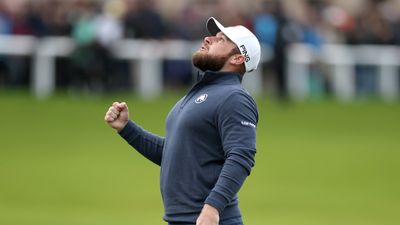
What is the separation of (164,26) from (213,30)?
24734 mm

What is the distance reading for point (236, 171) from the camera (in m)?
7.92

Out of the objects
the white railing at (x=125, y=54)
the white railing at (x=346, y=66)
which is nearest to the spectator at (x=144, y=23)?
the white railing at (x=125, y=54)

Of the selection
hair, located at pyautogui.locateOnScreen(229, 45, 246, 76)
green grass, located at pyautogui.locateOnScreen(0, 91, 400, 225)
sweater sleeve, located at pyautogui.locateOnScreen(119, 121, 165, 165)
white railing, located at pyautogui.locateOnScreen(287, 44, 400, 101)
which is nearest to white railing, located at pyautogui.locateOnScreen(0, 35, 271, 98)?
white railing, located at pyautogui.locateOnScreen(287, 44, 400, 101)

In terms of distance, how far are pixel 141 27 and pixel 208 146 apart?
81.6ft

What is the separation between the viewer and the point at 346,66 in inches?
1341

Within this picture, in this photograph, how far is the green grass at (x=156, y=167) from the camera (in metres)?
17.9

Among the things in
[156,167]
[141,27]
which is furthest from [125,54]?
[156,167]

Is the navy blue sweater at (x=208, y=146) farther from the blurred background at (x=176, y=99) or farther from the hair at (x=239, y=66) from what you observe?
the blurred background at (x=176, y=99)

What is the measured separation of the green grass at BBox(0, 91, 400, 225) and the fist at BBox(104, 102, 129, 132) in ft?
24.6

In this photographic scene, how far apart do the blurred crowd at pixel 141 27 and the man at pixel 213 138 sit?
69.8ft

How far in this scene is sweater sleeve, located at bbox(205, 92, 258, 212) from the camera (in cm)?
789

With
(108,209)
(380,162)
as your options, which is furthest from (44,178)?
(380,162)

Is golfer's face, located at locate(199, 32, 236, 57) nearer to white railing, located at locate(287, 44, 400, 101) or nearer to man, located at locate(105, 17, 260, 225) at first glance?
man, located at locate(105, 17, 260, 225)

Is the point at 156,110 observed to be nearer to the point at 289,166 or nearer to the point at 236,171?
the point at 289,166
